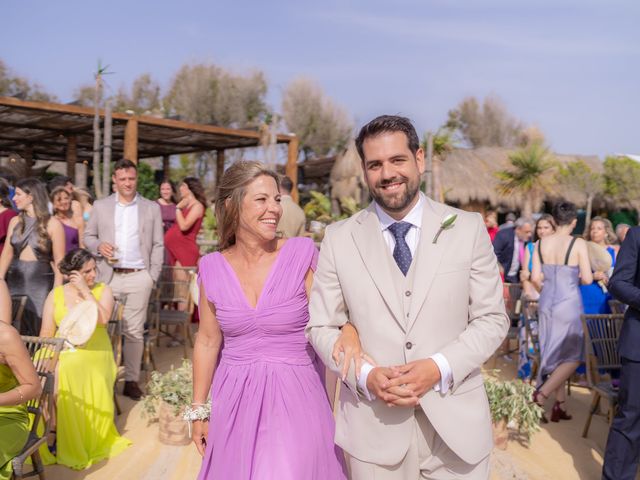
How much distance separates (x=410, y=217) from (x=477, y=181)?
27014 millimetres

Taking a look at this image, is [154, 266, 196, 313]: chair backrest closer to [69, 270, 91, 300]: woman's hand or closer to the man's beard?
→ [69, 270, 91, 300]: woman's hand

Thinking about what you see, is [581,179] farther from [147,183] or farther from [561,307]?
[561,307]

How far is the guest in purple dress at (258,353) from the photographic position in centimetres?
273

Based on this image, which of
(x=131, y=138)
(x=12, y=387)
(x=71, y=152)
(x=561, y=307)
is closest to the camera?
(x=12, y=387)

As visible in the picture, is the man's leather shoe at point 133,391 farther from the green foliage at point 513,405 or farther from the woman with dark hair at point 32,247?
the green foliage at point 513,405

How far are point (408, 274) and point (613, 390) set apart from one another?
3.42 meters

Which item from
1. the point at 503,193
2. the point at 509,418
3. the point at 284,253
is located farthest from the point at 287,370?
the point at 503,193

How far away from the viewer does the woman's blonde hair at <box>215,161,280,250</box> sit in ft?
9.96

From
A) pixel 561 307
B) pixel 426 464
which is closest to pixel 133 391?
pixel 561 307

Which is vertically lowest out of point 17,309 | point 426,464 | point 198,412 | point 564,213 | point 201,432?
point 17,309

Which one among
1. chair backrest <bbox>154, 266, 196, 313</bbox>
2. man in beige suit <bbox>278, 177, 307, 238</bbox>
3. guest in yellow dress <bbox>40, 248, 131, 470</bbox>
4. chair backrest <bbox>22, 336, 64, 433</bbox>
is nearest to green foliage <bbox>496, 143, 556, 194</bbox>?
chair backrest <bbox>154, 266, 196, 313</bbox>

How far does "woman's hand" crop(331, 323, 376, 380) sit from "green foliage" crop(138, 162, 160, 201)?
77.3 ft

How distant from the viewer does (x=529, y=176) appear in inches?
1096

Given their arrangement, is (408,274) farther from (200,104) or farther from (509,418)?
(200,104)
